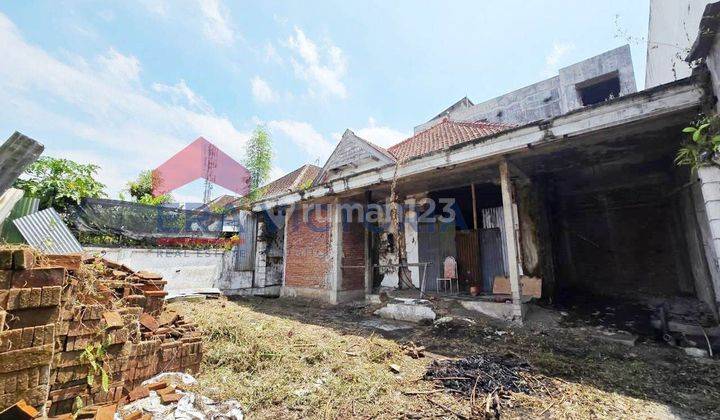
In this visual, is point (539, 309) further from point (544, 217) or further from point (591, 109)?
point (591, 109)

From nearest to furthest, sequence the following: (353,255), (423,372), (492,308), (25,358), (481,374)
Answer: (25,358), (481,374), (423,372), (492,308), (353,255)

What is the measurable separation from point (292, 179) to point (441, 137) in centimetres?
1014

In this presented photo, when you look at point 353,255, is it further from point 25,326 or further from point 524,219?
point 25,326

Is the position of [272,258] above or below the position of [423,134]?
below

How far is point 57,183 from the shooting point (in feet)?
26.3

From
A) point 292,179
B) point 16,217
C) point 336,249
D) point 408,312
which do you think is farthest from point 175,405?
point 292,179

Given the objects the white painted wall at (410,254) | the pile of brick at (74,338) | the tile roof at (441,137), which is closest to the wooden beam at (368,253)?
the white painted wall at (410,254)

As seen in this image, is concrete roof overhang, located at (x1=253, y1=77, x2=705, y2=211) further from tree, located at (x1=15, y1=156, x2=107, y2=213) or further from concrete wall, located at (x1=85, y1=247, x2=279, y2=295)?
tree, located at (x1=15, y1=156, x2=107, y2=213)

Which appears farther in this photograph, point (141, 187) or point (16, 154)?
point (141, 187)

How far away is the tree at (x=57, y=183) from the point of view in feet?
25.7

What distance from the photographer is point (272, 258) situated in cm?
1175

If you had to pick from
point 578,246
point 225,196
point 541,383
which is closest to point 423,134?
point 578,246

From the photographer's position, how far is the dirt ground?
285 centimetres

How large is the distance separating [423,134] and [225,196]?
25.3m
